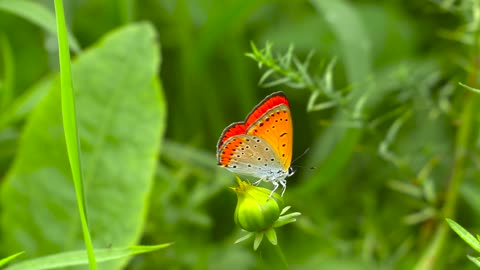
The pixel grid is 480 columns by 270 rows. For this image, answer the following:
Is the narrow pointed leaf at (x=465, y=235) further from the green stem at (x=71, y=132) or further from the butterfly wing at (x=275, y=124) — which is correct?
the green stem at (x=71, y=132)

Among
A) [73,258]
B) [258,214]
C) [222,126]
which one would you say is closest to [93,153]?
[73,258]

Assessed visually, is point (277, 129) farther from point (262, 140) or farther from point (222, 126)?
point (222, 126)

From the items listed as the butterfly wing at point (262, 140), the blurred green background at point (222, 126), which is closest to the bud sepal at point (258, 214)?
the butterfly wing at point (262, 140)

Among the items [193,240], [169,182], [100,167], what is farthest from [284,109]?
[193,240]

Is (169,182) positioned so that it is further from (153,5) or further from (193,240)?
(153,5)

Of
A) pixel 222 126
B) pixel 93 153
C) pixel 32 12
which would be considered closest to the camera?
pixel 32 12

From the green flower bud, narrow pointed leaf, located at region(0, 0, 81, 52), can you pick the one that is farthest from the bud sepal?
narrow pointed leaf, located at region(0, 0, 81, 52)
